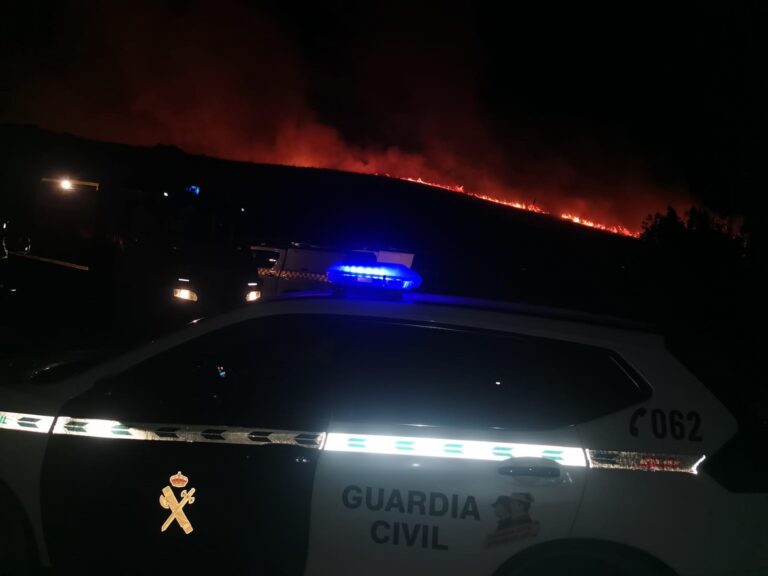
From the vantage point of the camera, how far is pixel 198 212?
11648mm

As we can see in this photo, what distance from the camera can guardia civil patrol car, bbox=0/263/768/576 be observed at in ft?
7.55

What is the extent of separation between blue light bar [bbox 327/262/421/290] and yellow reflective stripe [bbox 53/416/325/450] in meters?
0.81

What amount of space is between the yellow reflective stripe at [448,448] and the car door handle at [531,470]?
0.03 meters

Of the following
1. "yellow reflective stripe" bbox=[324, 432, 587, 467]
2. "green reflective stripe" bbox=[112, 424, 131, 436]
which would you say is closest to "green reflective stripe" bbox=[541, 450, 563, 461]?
"yellow reflective stripe" bbox=[324, 432, 587, 467]

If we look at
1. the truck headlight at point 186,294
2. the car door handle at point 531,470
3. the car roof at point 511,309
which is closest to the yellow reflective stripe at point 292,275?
the truck headlight at point 186,294

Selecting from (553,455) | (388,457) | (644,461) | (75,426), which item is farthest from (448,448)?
(75,426)

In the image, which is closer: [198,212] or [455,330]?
[455,330]

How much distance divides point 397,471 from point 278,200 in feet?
103

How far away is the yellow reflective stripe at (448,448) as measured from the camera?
7.68 ft

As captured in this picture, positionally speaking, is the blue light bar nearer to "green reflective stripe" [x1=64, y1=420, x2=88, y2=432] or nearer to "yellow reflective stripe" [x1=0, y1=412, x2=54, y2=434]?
"green reflective stripe" [x1=64, y1=420, x2=88, y2=432]

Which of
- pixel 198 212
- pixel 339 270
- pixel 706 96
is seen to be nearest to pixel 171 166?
pixel 198 212

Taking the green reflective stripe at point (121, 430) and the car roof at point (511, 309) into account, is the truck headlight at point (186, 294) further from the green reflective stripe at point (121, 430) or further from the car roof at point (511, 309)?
the green reflective stripe at point (121, 430)

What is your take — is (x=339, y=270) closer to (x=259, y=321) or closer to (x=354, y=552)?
(x=259, y=321)

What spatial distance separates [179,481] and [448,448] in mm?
1061
